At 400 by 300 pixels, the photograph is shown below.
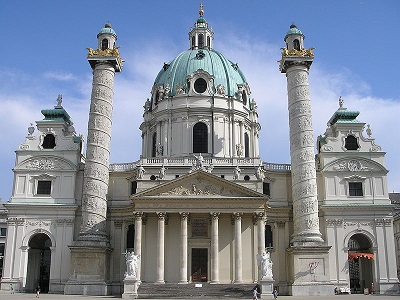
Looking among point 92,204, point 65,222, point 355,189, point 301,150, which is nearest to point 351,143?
point 355,189

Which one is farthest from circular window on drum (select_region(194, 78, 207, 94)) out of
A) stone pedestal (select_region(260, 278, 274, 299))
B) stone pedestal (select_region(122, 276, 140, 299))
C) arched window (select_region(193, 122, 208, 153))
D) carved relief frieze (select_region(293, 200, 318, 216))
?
stone pedestal (select_region(260, 278, 274, 299))

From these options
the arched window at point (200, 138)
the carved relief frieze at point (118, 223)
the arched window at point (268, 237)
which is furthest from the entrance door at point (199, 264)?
the arched window at point (200, 138)

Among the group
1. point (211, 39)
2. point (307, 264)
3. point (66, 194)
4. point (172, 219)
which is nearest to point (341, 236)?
point (307, 264)

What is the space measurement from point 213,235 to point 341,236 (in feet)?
37.8

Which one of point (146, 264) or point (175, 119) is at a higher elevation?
point (175, 119)

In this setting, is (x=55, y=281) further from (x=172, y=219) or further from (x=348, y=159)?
(x=348, y=159)

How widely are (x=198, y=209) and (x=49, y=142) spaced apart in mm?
16016

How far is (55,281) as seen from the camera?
141ft

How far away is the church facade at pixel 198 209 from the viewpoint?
41.1m

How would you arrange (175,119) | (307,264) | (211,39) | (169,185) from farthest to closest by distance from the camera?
(211,39), (175,119), (169,185), (307,264)

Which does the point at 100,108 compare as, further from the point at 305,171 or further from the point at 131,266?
the point at 305,171

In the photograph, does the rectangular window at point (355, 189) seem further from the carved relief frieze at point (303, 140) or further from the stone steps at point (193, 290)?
the stone steps at point (193, 290)

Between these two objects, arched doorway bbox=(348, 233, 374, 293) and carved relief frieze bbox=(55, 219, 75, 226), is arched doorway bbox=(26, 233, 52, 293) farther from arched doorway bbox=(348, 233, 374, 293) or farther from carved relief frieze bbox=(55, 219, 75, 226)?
arched doorway bbox=(348, 233, 374, 293)

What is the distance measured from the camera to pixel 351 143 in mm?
46812
